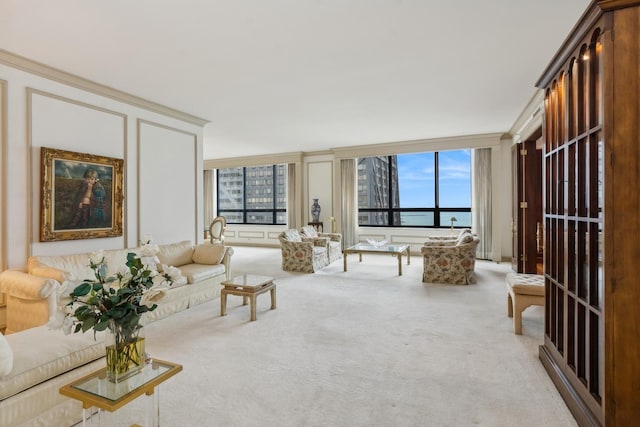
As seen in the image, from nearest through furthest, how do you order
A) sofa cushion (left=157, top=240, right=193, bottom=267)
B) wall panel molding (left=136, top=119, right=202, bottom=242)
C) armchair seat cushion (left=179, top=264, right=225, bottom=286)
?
armchair seat cushion (left=179, top=264, right=225, bottom=286) → sofa cushion (left=157, top=240, right=193, bottom=267) → wall panel molding (left=136, top=119, right=202, bottom=242)

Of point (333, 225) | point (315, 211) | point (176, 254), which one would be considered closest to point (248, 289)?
point (176, 254)

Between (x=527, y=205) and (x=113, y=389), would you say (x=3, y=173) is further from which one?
(x=527, y=205)

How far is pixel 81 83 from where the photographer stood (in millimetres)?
4117

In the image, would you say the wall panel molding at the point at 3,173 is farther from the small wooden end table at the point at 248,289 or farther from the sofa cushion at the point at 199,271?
the small wooden end table at the point at 248,289

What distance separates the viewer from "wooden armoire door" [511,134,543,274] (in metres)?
5.79

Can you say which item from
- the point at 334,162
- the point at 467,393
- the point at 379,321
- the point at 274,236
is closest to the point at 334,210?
the point at 334,162

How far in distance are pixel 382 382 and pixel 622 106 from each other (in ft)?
7.20

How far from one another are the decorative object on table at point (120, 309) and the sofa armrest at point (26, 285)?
5.88 feet

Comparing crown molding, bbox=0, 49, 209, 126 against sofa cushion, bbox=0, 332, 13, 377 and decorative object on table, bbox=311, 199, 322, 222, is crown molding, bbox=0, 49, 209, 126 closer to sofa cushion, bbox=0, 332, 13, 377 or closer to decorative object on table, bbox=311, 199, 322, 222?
sofa cushion, bbox=0, 332, 13, 377

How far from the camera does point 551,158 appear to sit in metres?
2.56

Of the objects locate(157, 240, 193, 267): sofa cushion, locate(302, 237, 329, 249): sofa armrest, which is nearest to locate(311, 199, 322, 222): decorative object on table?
locate(302, 237, 329, 249): sofa armrest

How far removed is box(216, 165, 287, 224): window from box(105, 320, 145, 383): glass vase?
8.83 meters

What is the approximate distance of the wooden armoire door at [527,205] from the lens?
19.0 feet

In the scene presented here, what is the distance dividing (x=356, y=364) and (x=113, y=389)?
175cm
